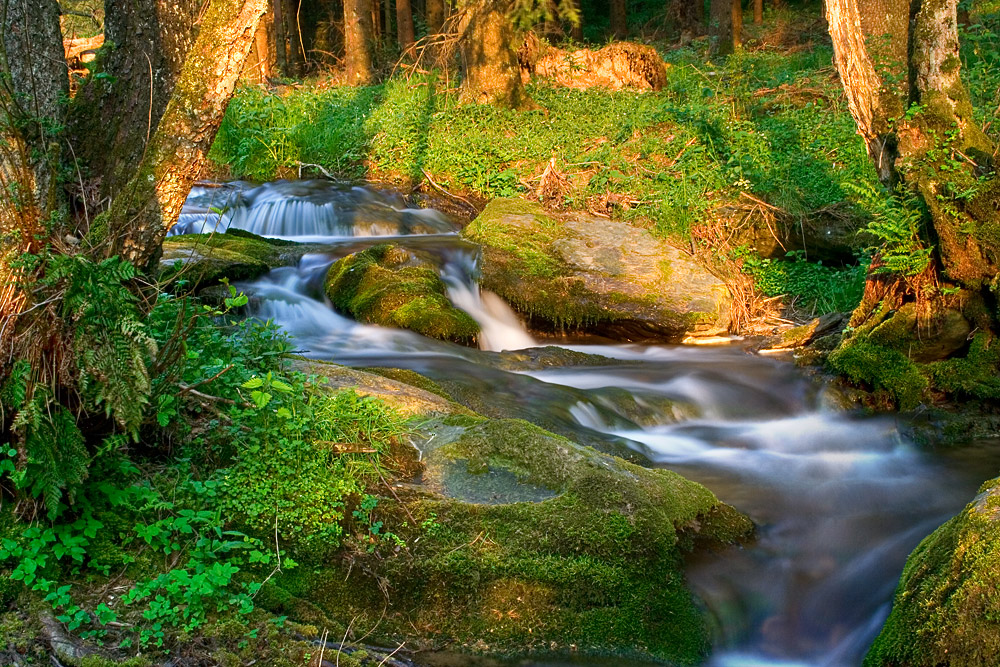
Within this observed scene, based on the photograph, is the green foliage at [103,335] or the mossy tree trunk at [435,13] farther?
the mossy tree trunk at [435,13]

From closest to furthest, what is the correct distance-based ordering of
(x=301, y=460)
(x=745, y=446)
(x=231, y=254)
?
1. (x=301, y=460)
2. (x=745, y=446)
3. (x=231, y=254)

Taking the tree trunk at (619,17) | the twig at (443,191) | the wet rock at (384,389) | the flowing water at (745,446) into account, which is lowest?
the flowing water at (745,446)

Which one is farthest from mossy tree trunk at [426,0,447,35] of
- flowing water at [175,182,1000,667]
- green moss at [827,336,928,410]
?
green moss at [827,336,928,410]

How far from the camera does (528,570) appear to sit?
390 centimetres

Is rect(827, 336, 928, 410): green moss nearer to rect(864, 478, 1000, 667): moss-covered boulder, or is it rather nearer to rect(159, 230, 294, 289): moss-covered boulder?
rect(864, 478, 1000, 667): moss-covered boulder

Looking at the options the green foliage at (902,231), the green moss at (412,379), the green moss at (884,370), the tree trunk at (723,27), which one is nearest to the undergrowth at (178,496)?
the green moss at (412,379)

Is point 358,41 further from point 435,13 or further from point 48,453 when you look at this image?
point 48,453

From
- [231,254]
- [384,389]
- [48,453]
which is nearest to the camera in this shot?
[48,453]

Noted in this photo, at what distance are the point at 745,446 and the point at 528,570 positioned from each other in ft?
10.8

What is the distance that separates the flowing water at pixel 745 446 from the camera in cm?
435

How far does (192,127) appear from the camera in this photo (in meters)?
4.46

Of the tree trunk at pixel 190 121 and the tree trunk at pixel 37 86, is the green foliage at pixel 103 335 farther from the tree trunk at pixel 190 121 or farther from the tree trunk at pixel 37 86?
the tree trunk at pixel 190 121

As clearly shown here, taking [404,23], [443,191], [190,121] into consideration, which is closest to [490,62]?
[443,191]

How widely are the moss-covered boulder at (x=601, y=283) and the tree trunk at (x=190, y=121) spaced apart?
5410 millimetres
